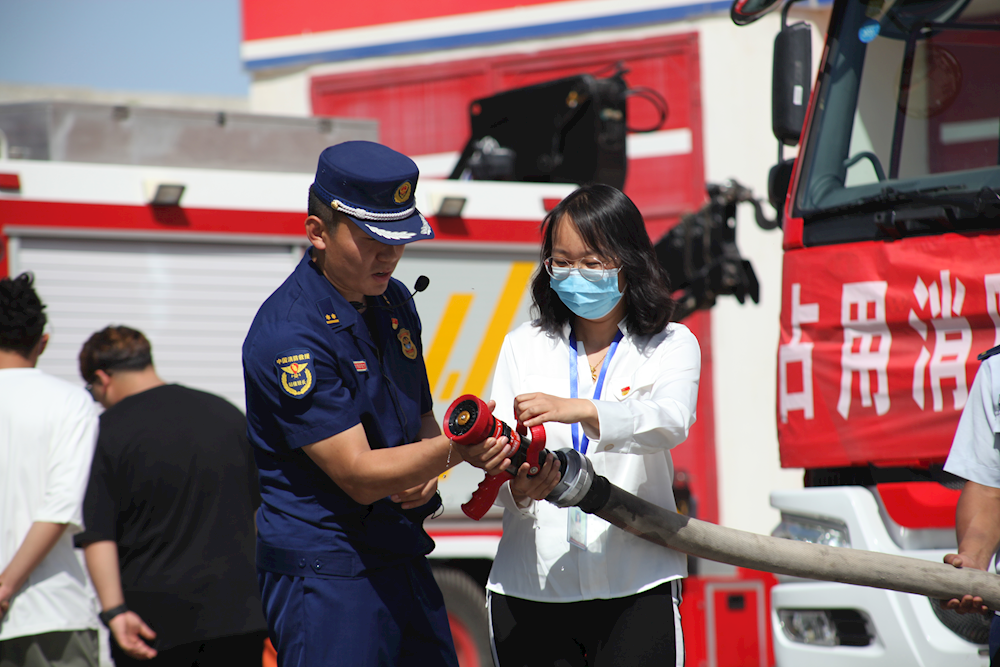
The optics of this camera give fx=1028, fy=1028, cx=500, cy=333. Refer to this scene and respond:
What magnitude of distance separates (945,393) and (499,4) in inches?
368

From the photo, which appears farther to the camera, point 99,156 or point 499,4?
point 499,4

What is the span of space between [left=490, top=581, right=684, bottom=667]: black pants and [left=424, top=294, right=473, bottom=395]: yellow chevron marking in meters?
3.30

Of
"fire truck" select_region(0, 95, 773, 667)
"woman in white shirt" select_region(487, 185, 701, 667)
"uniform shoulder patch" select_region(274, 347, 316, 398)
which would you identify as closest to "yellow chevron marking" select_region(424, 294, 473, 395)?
"fire truck" select_region(0, 95, 773, 667)

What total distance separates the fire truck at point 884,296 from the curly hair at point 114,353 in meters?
2.51

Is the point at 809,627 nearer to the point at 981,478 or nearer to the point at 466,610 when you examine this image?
the point at 981,478

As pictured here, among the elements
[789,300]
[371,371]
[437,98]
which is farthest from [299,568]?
[437,98]

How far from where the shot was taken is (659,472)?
8.73ft

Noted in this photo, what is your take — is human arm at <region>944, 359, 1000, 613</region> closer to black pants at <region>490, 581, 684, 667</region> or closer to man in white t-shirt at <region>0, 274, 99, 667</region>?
black pants at <region>490, 581, 684, 667</region>

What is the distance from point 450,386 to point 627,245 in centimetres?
331

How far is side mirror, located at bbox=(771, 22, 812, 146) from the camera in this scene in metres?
4.23

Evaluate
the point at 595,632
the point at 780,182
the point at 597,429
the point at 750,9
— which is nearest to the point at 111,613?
the point at 595,632

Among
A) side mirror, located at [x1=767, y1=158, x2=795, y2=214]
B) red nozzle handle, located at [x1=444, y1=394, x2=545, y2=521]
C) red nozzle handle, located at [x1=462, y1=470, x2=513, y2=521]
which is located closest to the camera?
red nozzle handle, located at [x1=444, y1=394, x2=545, y2=521]

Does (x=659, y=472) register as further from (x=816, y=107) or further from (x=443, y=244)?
(x=443, y=244)

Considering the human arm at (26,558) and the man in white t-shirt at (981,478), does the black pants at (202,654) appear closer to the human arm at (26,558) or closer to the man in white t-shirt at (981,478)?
the human arm at (26,558)
